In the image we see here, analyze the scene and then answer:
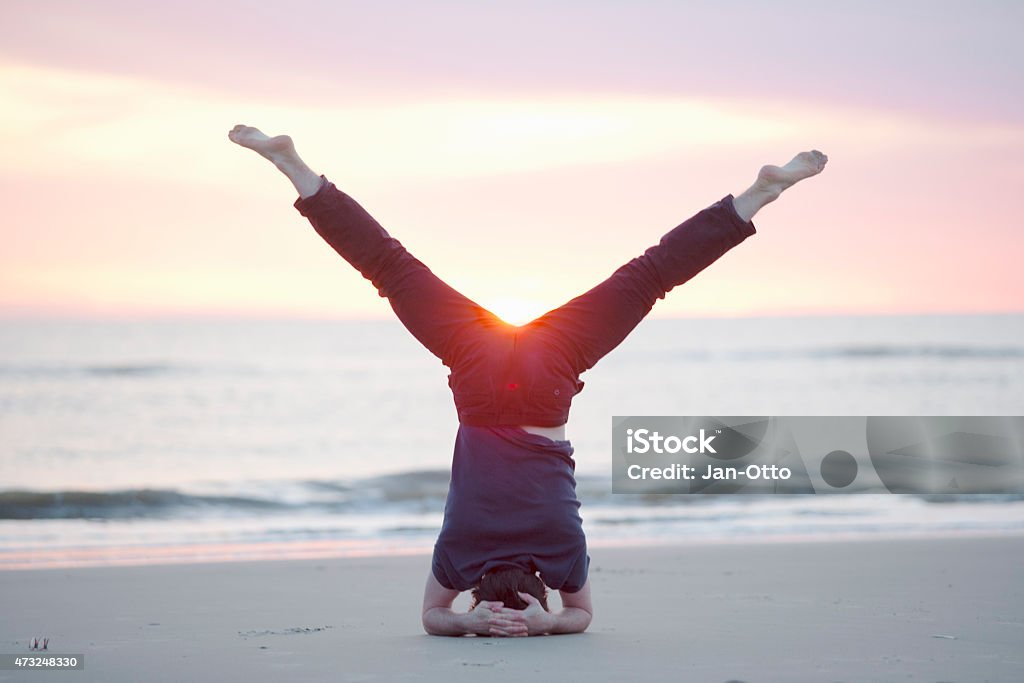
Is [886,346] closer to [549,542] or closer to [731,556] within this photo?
[731,556]

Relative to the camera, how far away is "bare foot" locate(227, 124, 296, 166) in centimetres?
431

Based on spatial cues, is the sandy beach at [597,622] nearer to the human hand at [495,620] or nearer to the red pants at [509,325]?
the human hand at [495,620]

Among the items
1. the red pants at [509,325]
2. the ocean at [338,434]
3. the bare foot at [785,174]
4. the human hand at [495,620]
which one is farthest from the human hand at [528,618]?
the ocean at [338,434]

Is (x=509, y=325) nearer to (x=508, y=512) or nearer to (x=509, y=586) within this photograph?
(x=508, y=512)

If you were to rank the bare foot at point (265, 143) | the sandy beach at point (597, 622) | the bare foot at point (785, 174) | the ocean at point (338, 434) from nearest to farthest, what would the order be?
the sandy beach at point (597, 622) < the bare foot at point (265, 143) < the bare foot at point (785, 174) < the ocean at point (338, 434)

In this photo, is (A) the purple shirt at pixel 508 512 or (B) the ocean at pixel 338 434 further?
(B) the ocean at pixel 338 434

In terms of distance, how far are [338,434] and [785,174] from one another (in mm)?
16378

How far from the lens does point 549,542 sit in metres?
4.37

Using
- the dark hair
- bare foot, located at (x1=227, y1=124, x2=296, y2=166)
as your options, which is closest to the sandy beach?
the dark hair

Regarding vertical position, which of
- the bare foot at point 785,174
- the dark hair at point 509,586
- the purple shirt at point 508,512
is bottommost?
the dark hair at point 509,586

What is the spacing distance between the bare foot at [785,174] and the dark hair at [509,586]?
170 centimetres

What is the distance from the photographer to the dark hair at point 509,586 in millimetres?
4340

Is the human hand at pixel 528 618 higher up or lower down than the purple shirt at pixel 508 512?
lower down

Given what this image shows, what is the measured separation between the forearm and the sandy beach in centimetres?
4
